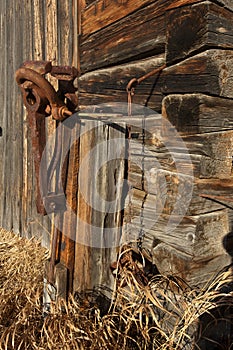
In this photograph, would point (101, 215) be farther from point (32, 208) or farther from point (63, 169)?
point (32, 208)

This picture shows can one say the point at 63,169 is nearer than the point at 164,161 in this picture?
No

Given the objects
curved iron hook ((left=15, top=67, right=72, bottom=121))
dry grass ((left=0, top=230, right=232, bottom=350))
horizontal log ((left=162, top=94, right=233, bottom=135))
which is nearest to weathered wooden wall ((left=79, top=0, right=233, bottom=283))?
horizontal log ((left=162, top=94, right=233, bottom=135))

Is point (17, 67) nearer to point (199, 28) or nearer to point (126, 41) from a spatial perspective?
point (126, 41)

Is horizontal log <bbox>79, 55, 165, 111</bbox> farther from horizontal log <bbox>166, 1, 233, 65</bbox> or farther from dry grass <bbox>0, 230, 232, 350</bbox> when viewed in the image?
dry grass <bbox>0, 230, 232, 350</bbox>

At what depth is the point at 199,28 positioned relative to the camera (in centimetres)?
A: 178

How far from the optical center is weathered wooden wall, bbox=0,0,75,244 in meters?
3.33

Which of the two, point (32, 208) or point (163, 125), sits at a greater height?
point (163, 125)

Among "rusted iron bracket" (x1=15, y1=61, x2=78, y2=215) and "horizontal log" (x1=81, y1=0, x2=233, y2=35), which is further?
"rusted iron bracket" (x1=15, y1=61, x2=78, y2=215)

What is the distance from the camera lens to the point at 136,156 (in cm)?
233

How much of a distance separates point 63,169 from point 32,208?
64.3 inches

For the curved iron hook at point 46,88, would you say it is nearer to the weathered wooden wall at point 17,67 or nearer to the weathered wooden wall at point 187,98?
the weathered wooden wall at point 187,98

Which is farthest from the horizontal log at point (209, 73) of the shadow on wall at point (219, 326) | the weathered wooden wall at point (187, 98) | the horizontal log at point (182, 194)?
the shadow on wall at point (219, 326)

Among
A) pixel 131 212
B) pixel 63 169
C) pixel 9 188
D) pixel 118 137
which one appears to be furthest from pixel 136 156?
pixel 9 188

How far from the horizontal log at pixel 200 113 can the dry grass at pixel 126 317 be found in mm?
780
